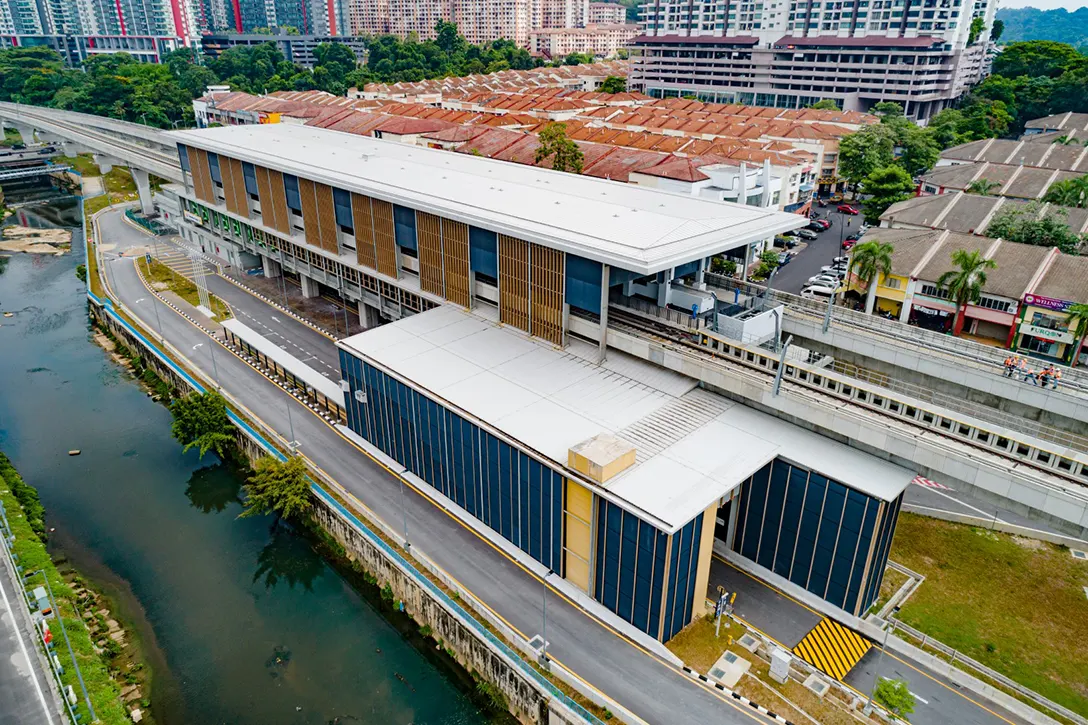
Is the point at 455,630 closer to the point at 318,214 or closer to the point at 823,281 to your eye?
the point at 318,214

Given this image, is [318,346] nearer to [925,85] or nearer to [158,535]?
[158,535]

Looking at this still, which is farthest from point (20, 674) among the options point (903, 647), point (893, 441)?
point (893, 441)

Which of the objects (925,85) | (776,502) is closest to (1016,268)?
(776,502)

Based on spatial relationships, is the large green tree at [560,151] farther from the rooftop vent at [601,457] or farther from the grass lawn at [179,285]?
the rooftop vent at [601,457]

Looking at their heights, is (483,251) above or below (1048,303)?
above

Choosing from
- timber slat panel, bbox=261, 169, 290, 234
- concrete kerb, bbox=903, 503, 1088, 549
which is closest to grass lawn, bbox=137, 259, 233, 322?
timber slat panel, bbox=261, 169, 290, 234

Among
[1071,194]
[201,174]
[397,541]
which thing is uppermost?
[201,174]
